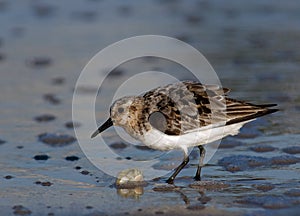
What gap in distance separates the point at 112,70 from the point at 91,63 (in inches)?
14.7

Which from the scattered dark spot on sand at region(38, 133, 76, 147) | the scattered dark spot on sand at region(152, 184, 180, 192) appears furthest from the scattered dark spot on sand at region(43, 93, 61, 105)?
the scattered dark spot on sand at region(152, 184, 180, 192)

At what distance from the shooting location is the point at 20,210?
19.7 ft

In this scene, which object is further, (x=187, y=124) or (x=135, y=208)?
(x=187, y=124)

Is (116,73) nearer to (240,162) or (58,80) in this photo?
(58,80)

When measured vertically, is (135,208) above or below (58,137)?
below

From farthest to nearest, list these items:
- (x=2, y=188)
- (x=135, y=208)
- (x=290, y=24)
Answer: (x=290, y=24) < (x=2, y=188) < (x=135, y=208)

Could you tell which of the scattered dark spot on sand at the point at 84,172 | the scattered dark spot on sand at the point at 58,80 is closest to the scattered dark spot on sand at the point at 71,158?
the scattered dark spot on sand at the point at 84,172

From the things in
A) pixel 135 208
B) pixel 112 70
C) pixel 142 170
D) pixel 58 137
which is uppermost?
pixel 112 70

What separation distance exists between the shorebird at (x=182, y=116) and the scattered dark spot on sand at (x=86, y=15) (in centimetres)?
617

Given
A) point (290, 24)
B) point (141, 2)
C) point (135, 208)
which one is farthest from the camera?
point (141, 2)

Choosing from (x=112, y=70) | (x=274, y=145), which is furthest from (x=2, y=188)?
(x=112, y=70)

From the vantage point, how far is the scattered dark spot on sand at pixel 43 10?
13203 mm

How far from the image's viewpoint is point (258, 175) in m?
6.80

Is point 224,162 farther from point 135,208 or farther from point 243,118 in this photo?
point 135,208
